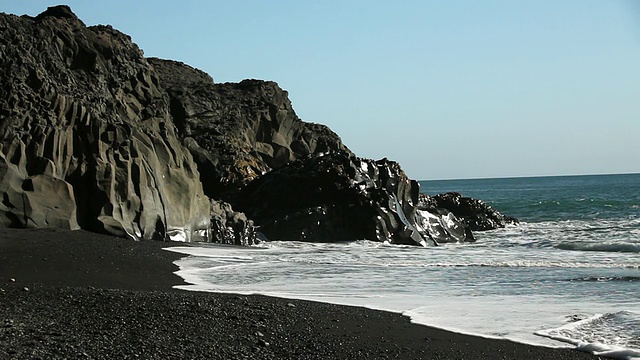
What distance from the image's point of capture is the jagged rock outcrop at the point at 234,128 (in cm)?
3012

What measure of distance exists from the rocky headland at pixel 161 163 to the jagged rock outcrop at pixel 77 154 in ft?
0.10

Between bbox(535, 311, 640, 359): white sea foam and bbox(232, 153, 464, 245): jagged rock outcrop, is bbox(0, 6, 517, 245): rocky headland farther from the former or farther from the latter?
bbox(535, 311, 640, 359): white sea foam

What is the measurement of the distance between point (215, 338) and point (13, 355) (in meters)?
1.81

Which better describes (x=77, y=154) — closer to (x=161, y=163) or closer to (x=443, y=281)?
(x=161, y=163)

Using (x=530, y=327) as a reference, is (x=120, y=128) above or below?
above

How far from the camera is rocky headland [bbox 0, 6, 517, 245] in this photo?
58.8 ft

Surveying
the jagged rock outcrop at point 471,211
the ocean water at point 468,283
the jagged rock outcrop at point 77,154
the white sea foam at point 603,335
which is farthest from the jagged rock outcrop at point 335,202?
the white sea foam at point 603,335

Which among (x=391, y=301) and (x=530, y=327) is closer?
(x=530, y=327)

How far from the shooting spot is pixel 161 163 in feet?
68.7

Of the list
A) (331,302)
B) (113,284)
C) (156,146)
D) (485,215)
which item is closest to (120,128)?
(156,146)

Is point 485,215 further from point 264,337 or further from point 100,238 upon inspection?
point 264,337

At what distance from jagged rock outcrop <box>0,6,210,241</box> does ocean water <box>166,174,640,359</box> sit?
1.66 m

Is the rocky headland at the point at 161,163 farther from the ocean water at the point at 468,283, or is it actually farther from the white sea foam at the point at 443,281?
the white sea foam at the point at 443,281

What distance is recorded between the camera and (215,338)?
25.2 ft
